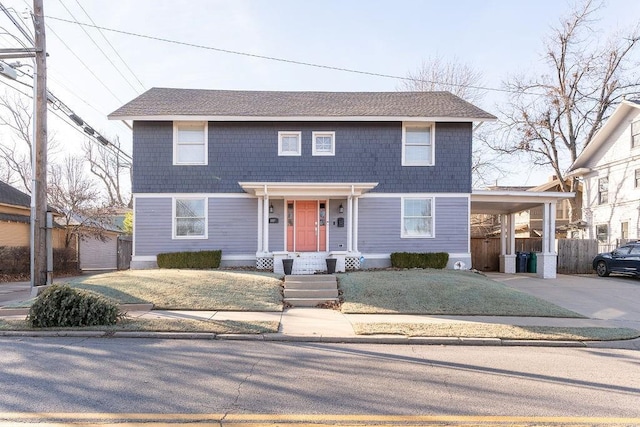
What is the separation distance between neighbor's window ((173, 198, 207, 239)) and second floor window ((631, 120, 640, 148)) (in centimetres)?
2262

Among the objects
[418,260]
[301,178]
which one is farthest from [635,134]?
[301,178]

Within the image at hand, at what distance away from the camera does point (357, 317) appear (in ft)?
29.8

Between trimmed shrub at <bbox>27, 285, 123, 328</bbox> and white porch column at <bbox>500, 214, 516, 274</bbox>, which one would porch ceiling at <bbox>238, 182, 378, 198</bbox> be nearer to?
trimmed shrub at <bbox>27, 285, 123, 328</bbox>

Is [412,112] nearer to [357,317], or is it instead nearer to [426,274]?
[426,274]

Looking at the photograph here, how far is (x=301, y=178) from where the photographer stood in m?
15.8

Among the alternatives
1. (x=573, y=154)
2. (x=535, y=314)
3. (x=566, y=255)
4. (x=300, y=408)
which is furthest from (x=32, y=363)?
(x=573, y=154)

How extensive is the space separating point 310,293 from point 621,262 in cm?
1445

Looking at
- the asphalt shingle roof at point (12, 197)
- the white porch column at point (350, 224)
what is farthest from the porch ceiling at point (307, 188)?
the asphalt shingle roof at point (12, 197)

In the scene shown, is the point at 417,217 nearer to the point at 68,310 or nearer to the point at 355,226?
the point at 355,226

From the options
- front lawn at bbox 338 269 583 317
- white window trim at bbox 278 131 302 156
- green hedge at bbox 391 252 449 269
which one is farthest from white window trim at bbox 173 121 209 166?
green hedge at bbox 391 252 449 269

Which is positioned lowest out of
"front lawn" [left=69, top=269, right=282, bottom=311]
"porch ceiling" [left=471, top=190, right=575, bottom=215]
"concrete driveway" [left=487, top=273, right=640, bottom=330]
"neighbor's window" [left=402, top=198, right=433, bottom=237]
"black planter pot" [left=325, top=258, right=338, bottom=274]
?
"concrete driveway" [left=487, top=273, right=640, bottom=330]

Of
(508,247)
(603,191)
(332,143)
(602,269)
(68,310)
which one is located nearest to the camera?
(68,310)

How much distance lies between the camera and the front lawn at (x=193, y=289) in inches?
381

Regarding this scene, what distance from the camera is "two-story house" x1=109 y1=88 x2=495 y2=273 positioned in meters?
15.5
